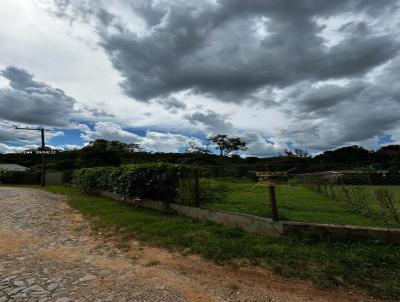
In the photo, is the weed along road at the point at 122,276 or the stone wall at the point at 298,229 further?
the stone wall at the point at 298,229

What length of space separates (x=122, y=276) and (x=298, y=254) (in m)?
2.73

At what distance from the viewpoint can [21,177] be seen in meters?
37.0

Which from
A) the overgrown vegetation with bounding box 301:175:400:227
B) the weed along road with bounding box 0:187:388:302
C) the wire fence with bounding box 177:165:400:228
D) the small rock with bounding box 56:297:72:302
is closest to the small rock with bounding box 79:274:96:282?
the weed along road with bounding box 0:187:388:302

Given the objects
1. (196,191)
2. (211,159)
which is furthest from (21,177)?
(196,191)

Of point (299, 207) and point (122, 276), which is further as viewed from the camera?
point (299, 207)

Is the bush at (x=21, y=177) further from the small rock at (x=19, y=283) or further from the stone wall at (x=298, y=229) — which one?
the small rock at (x=19, y=283)

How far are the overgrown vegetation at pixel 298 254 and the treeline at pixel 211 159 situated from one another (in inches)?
71.7

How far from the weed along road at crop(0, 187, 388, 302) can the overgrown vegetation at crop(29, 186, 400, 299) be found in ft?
0.85

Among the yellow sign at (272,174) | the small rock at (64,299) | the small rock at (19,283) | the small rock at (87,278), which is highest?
the yellow sign at (272,174)

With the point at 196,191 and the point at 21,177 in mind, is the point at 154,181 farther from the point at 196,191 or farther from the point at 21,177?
the point at 21,177

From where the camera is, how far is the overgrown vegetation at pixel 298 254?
4.04 m

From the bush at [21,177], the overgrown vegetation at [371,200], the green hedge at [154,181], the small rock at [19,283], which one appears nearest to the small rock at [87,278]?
the small rock at [19,283]

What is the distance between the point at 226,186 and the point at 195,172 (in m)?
2.00

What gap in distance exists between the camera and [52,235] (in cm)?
702
